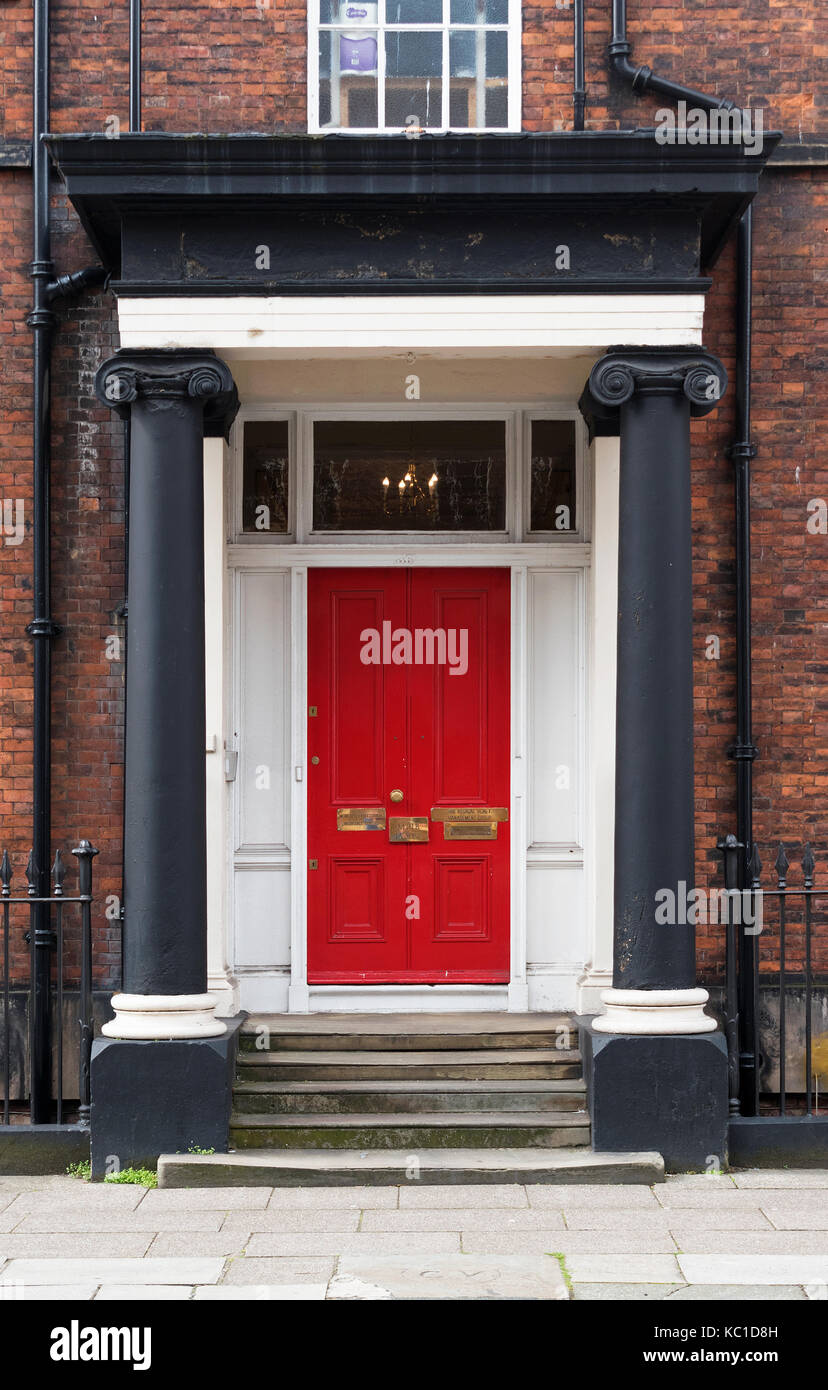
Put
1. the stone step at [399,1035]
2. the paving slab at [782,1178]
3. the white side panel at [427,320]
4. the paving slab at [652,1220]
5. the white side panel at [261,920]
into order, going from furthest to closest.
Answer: the white side panel at [261,920]
the stone step at [399,1035]
the white side panel at [427,320]
the paving slab at [782,1178]
the paving slab at [652,1220]

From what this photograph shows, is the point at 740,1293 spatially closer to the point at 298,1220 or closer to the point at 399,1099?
the point at 298,1220

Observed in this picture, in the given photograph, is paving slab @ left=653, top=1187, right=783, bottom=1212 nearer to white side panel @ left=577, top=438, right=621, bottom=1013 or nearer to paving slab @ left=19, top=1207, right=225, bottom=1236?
white side panel @ left=577, top=438, right=621, bottom=1013

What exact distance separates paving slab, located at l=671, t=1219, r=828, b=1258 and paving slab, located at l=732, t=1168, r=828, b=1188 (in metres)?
0.68

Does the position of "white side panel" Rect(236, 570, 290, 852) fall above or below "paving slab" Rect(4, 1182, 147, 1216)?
above

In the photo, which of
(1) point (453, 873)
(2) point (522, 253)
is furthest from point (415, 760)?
(2) point (522, 253)

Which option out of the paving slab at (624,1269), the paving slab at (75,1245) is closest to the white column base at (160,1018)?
the paving slab at (75,1245)

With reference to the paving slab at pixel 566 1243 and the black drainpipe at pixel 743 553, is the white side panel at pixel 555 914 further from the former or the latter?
the paving slab at pixel 566 1243

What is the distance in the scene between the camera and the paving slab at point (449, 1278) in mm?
4930

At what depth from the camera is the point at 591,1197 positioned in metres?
6.20

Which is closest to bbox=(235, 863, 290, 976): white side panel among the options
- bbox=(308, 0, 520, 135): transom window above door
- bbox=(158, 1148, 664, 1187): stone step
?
bbox=(158, 1148, 664, 1187): stone step

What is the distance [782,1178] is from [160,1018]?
3047mm

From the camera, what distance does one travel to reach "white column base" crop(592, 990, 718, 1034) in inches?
260

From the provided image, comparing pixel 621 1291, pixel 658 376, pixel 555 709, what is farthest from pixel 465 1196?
pixel 658 376

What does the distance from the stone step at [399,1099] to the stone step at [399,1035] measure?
36 cm
